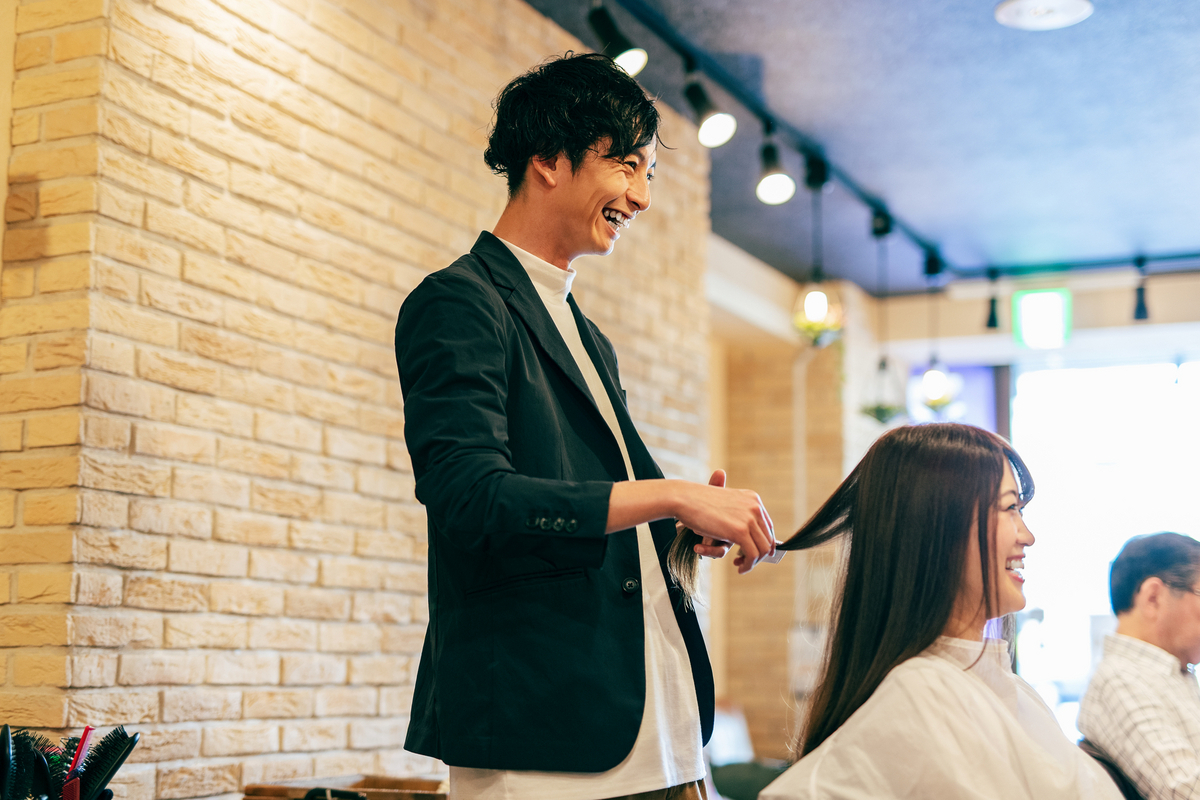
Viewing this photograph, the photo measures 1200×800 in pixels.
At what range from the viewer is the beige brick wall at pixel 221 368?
2189 mm

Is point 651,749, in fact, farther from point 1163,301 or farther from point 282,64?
point 1163,301

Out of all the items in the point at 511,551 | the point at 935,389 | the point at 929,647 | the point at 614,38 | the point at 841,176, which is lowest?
the point at 929,647

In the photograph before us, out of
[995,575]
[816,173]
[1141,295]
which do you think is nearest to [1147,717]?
[995,575]

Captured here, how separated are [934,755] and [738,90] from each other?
3.59 metres

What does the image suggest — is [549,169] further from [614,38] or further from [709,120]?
[709,120]

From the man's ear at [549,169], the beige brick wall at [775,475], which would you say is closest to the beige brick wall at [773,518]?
the beige brick wall at [775,475]

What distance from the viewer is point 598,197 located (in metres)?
1.57

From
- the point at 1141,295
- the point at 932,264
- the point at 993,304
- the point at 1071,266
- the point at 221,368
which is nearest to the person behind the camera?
the point at 221,368

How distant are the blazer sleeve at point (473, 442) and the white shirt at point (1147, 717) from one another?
1.39 meters

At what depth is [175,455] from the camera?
2.38m

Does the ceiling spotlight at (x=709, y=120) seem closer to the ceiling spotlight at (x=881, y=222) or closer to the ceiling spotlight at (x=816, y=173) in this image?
the ceiling spotlight at (x=816, y=173)

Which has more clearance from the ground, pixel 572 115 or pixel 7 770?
pixel 572 115

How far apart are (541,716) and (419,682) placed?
0.68 ft

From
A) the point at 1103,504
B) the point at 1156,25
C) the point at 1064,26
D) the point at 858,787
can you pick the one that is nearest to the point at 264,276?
the point at 858,787
